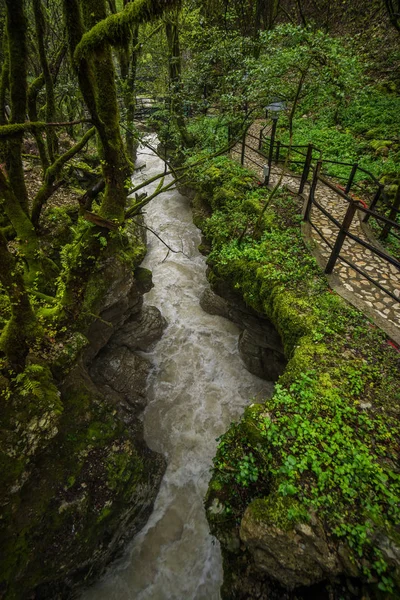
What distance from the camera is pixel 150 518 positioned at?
5578mm

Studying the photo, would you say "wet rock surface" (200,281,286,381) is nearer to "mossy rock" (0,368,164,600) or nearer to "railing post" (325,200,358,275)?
"railing post" (325,200,358,275)

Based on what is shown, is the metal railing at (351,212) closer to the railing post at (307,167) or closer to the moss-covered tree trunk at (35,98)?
the railing post at (307,167)

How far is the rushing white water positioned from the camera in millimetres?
4969

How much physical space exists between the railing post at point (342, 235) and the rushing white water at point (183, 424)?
11.9 feet

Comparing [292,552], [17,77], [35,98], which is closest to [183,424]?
[292,552]

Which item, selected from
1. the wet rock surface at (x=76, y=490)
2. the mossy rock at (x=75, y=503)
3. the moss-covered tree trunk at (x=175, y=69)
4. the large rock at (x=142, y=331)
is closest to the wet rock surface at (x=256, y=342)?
the large rock at (x=142, y=331)

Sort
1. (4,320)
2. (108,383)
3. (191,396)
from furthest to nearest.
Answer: (191,396)
(108,383)
(4,320)

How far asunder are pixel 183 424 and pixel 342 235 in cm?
562

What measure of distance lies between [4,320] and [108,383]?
293 centimetres

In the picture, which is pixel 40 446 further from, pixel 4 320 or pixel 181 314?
pixel 181 314

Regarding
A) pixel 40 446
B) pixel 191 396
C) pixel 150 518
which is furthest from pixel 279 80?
pixel 150 518

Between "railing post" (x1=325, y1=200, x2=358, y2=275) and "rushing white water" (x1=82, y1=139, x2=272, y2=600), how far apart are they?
11.9 ft

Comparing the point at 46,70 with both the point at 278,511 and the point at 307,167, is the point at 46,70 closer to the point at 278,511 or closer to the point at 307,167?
the point at 307,167

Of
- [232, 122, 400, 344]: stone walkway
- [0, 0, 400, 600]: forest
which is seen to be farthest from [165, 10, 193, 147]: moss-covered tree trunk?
[232, 122, 400, 344]: stone walkway
